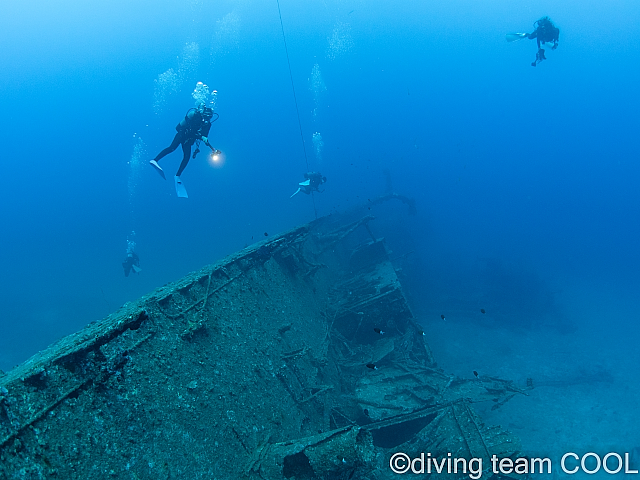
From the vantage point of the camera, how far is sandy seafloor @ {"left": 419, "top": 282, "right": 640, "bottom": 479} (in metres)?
10.9

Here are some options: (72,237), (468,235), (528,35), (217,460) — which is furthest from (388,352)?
(72,237)

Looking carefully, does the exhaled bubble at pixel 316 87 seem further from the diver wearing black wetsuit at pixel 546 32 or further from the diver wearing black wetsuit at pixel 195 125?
the diver wearing black wetsuit at pixel 195 125

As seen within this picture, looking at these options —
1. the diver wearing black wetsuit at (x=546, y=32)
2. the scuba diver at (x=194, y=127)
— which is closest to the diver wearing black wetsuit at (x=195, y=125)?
the scuba diver at (x=194, y=127)

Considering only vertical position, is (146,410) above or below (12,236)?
below

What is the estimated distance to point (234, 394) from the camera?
4.77 meters

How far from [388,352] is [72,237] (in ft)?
358

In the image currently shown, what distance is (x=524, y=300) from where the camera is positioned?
22.6 m

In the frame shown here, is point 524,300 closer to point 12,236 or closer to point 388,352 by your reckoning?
point 388,352

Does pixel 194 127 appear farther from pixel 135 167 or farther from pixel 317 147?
pixel 135 167

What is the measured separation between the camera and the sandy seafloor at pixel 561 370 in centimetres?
1094

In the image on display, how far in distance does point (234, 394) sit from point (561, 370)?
16.4 meters

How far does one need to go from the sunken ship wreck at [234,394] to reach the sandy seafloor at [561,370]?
5.00 meters

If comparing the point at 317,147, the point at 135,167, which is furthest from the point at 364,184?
the point at 135,167

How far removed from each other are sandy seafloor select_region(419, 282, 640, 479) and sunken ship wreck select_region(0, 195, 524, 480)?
4998 mm
